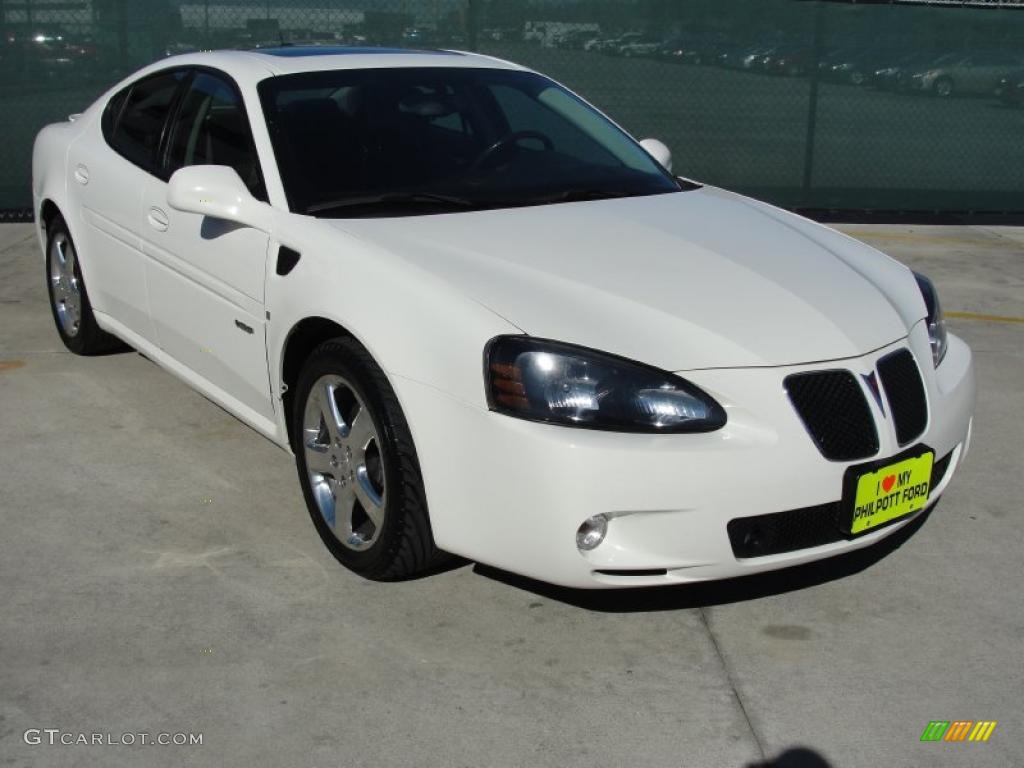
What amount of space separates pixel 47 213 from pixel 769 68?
6.87 metres

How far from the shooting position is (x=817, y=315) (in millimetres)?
3727

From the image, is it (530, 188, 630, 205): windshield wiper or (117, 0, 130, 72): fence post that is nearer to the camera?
(530, 188, 630, 205): windshield wiper

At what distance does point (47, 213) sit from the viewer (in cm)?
619

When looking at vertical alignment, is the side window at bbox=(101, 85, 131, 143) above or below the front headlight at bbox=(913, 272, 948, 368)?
above

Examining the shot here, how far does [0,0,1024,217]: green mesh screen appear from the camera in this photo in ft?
36.0

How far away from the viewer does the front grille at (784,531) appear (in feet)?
11.2

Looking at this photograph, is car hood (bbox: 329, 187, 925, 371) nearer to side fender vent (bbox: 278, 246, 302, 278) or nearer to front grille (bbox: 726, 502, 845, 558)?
side fender vent (bbox: 278, 246, 302, 278)

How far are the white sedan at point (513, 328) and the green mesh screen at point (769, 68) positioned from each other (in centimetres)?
591

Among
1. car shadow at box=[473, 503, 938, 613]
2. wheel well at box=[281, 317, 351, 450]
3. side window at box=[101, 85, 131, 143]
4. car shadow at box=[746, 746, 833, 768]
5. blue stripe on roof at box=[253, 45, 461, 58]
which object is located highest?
blue stripe on roof at box=[253, 45, 461, 58]

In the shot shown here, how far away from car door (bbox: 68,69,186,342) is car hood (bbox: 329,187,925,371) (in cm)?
148

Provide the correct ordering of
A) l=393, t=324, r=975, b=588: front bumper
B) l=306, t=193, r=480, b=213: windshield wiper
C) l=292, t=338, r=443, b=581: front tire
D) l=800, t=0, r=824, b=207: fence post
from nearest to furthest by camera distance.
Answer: l=393, t=324, r=975, b=588: front bumper < l=292, t=338, r=443, b=581: front tire < l=306, t=193, r=480, b=213: windshield wiper < l=800, t=0, r=824, b=207: fence post

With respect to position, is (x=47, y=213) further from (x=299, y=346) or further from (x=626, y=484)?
(x=626, y=484)

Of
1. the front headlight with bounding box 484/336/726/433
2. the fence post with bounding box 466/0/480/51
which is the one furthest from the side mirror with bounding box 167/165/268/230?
the fence post with bounding box 466/0/480/51

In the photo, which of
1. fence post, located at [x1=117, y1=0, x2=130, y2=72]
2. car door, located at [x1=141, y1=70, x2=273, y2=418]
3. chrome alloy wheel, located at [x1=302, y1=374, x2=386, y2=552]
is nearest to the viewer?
chrome alloy wheel, located at [x1=302, y1=374, x2=386, y2=552]
